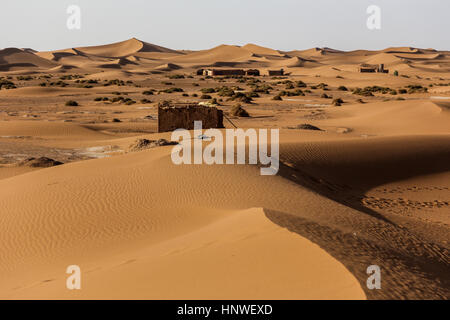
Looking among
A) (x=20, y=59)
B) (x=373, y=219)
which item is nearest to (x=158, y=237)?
(x=373, y=219)

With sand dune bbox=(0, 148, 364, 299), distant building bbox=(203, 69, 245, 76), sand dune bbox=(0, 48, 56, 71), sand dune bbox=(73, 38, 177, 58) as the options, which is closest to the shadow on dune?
sand dune bbox=(0, 148, 364, 299)

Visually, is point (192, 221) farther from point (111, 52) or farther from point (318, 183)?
point (111, 52)

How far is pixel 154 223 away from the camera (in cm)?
976

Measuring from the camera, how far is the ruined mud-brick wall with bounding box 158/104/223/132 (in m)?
22.0

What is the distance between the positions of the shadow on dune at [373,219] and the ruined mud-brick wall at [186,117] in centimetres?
591

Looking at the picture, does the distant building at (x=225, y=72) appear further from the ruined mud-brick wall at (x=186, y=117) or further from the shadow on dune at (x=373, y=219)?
the shadow on dune at (x=373, y=219)

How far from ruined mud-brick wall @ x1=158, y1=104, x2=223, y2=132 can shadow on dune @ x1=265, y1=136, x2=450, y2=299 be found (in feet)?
19.4

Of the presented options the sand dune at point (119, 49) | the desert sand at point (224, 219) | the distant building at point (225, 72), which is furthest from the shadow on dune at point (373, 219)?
the sand dune at point (119, 49)

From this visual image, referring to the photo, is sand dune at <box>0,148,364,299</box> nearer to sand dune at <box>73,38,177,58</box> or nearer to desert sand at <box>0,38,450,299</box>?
desert sand at <box>0,38,450,299</box>

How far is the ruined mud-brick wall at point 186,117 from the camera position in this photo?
2195 centimetres

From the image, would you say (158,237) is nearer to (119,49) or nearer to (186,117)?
(186,117)

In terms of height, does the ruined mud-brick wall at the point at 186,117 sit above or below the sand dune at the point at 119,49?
below

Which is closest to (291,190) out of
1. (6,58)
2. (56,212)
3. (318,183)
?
(318,183)

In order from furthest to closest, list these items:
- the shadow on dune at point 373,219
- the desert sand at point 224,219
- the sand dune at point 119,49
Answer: the sand dune at point 119,49 < the shadow on dune at point 373,219 < the desert sand at point 224,219
